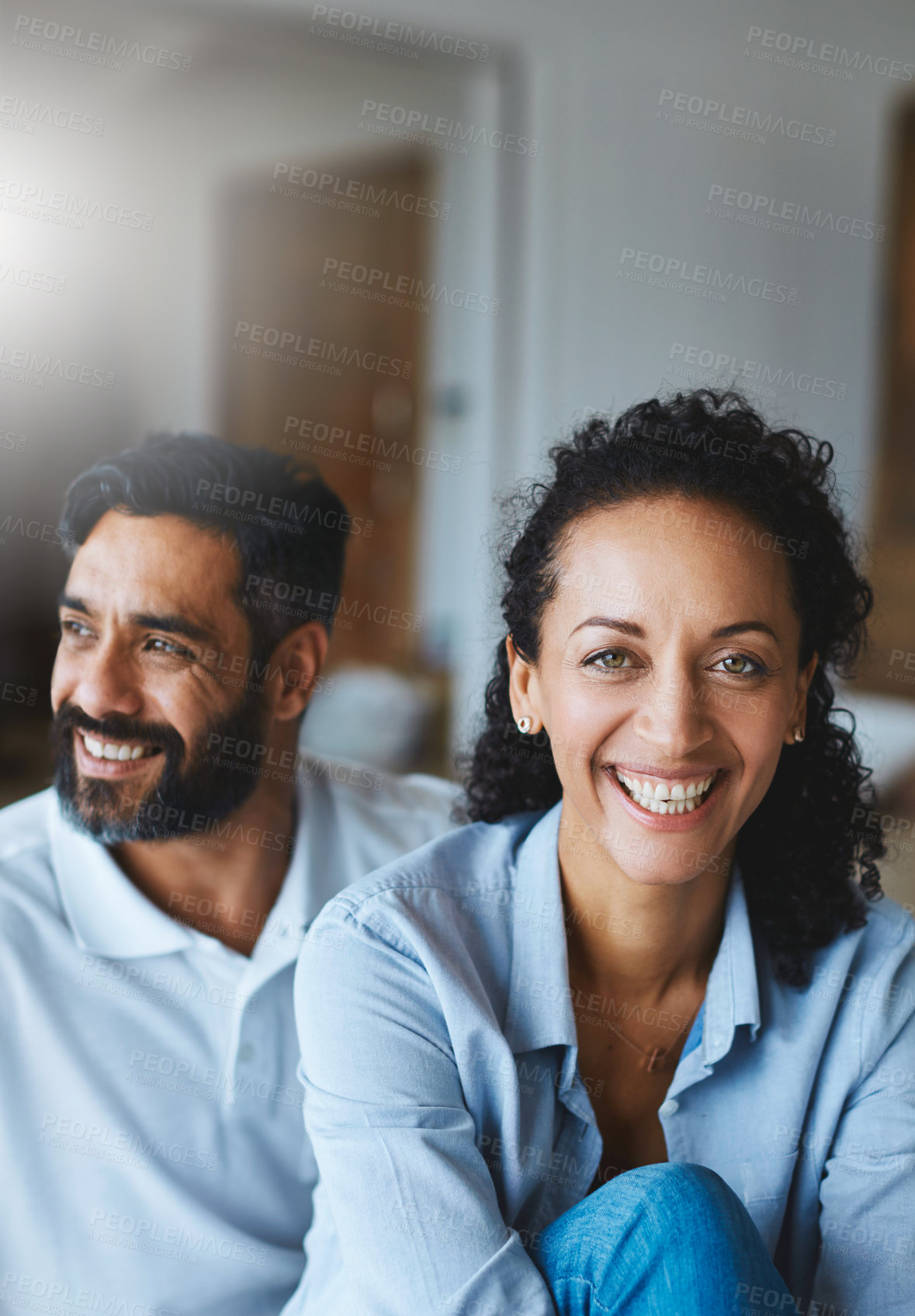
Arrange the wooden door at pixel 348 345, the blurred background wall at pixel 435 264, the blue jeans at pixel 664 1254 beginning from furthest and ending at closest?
1. the wooden door at pixel 348 345
2. the blurred background wall at pixel 435 264
3. the blue jeans at pixel 664 1254

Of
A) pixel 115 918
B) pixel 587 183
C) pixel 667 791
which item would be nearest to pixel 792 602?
pixel 667 791

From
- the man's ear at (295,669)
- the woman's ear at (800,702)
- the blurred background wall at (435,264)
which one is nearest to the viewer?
the woman's ear at (800,702)

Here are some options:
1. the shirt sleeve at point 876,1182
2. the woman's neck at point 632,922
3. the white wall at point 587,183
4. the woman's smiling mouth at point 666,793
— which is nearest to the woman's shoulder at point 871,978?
the shirt sleeve at point 876,1182

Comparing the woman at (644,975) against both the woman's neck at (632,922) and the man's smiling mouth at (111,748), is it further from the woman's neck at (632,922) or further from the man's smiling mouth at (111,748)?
the man's smiling mouth at (111,748)

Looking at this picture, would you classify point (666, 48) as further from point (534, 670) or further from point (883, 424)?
point (534, 670)

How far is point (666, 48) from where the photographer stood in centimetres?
319

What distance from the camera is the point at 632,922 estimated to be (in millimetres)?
1127

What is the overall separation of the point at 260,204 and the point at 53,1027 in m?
4.09

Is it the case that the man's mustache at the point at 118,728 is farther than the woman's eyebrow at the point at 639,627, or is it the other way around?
the man's mustache at the point at 118,728

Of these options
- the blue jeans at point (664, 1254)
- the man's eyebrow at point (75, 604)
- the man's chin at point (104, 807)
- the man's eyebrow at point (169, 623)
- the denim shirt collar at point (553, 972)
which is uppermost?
the man's eyebrow at point (75, 604)

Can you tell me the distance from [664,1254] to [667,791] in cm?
37

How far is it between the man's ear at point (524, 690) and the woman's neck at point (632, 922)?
96 mm

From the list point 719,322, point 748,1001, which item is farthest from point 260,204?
point 748,1001

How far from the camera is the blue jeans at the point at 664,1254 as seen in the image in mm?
871
